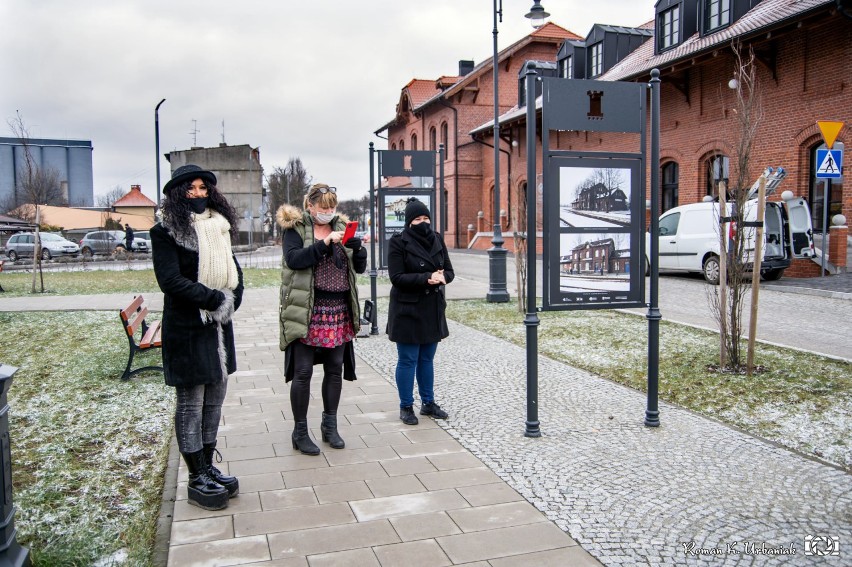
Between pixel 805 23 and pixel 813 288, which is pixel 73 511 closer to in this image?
pixel 813 288

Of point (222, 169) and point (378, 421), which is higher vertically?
point (222, 169)

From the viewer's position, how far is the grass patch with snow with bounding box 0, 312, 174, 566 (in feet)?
12.1

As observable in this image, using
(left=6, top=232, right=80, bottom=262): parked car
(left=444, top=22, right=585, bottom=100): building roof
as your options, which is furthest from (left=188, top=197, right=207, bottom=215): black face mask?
(left=6, top=232, right=80, bottom=262): parked car

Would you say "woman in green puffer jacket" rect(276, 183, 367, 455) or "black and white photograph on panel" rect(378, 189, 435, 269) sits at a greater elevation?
"black and white photograph on panel" rect(378, 189, 435, 269)

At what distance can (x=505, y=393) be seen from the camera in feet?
22.4

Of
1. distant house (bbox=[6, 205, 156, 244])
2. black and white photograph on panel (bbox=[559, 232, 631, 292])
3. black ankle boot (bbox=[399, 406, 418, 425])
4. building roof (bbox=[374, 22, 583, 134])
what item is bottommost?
black ankle boot (bbox=[399, 406, 418, 425])

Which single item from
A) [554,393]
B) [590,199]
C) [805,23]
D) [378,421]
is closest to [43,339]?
[378,421]

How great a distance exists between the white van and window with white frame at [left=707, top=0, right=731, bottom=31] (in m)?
7.30

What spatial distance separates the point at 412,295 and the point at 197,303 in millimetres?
2122

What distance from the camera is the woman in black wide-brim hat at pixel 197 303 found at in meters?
3.88

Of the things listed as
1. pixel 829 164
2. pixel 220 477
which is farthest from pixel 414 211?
pixel 829 164

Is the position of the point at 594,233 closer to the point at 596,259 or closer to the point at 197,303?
the point at 596,259

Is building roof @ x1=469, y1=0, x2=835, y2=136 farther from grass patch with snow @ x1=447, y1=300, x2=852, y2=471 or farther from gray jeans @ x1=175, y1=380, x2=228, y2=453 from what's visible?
gray jeans @ x1=175, y1=380, x2=228, y2=453

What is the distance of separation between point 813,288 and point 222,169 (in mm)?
77539
